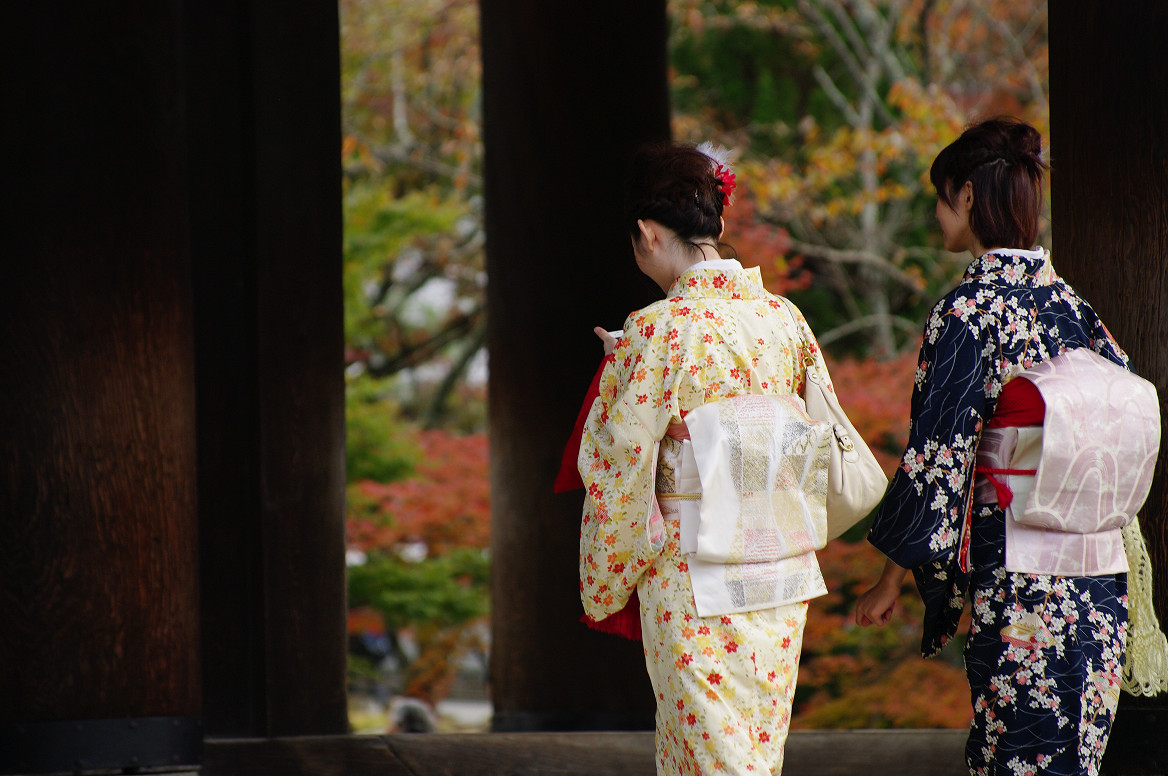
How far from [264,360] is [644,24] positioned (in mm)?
2217

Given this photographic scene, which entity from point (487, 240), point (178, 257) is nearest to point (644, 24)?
point (487, 240)

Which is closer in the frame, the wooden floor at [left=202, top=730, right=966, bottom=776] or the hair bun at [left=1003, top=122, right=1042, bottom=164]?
the hair bun at [left=1003, top=122, right=1042, bottom=164]

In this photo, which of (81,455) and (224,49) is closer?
(81,455)

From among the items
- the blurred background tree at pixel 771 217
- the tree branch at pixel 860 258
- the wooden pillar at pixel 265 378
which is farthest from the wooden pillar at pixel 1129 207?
the tree branch at pixel 860 258

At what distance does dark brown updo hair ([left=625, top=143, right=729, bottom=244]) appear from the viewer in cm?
269

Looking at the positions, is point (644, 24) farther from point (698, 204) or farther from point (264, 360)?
point (698, 204)

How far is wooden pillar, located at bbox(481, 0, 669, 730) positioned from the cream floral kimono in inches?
99.9

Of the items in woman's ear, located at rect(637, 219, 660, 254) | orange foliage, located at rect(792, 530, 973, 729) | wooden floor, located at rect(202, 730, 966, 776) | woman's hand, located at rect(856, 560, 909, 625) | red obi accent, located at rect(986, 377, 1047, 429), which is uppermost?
woman's ear, located at rect(637, 219, 660, 254)

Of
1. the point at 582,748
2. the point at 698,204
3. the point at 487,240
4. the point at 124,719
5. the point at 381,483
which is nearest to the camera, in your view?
the point at 698,204

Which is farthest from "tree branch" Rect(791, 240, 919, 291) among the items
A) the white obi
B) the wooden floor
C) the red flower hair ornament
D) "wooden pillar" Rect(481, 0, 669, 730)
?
the white obi

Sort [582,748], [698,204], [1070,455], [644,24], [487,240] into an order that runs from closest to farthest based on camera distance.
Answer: [1070,455], [698,204], [582,748], [644,24], [487,240]

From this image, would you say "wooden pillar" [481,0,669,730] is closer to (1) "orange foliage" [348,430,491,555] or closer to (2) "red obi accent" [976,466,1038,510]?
(2) "red obi accent" [976,466,1038,510]

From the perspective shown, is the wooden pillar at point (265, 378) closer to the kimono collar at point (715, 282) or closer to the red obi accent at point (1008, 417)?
the kimono collar at point (715, 282)

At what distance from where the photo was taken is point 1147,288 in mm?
3252
